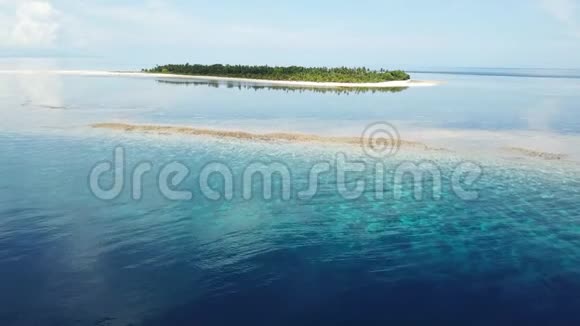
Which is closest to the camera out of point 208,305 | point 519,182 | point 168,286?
point 208,305

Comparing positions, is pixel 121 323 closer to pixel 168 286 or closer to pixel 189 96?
pixel 168 286

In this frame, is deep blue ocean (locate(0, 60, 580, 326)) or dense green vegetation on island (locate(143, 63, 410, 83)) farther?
dense green vegetation on island (locate(143, 63, 410, 83))

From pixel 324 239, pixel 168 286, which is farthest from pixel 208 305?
pixel 324 239

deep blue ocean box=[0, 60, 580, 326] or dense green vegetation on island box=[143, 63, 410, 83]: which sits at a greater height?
dense green vegetation on island box=[143, 63, 410, 83]

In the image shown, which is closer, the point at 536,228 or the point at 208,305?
the point at 208,305

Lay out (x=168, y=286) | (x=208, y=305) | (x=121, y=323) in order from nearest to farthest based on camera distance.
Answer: (x=121, y=323) < (x=208, y=305) < (x=168, y=286)
